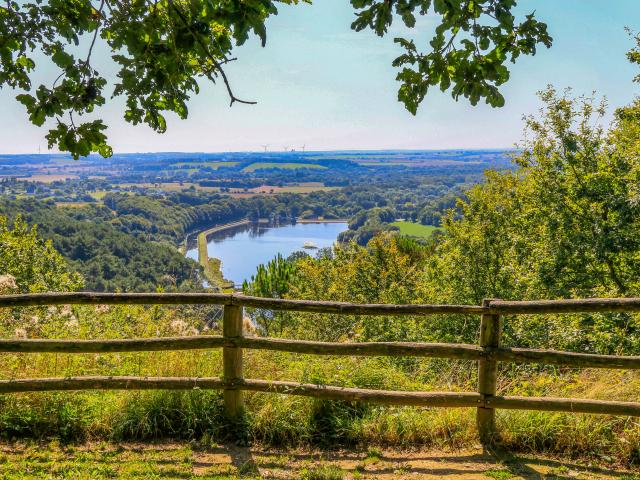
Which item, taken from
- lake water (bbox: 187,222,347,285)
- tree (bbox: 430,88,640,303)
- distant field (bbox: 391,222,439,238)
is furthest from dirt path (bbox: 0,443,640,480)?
lake water (bbox: 187,222,347,285)

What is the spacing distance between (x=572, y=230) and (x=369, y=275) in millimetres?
13353

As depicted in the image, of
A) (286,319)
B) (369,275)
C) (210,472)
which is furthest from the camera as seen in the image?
(369,275)

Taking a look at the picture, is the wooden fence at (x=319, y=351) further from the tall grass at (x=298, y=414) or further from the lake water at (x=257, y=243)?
the lake water at (x=257, y=243)

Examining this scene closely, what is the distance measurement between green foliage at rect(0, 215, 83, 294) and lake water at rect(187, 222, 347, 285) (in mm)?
76361

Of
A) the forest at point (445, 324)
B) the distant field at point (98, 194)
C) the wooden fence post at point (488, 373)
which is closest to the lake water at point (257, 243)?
the distant field at point (98, 194)

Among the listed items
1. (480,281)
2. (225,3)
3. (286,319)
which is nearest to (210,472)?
(225,3)

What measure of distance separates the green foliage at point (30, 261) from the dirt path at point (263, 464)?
60.8 feet

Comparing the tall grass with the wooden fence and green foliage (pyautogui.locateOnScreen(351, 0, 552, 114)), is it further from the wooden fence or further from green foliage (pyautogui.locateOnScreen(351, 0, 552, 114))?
green foliage (pyautogui.locateOnScreen(351, 0, 552, 114))

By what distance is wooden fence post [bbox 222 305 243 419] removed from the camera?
183 inches

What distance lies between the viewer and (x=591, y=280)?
631 inches

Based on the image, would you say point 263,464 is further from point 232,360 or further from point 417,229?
point 417,229

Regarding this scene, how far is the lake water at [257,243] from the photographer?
115 meters

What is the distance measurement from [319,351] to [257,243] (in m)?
144

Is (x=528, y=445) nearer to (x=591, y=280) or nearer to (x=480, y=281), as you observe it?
(x=591, y=280)
